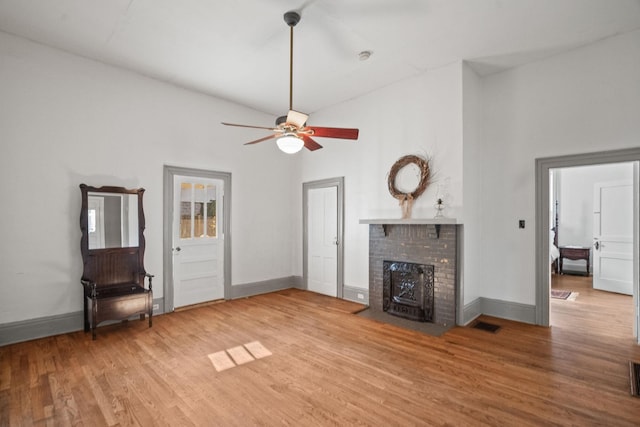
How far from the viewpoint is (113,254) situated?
13.6 ft

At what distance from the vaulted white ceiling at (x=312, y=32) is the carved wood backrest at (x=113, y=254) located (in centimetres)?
178

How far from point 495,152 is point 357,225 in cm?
237

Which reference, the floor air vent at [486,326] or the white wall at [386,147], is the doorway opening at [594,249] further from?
the white wall at [386,147]

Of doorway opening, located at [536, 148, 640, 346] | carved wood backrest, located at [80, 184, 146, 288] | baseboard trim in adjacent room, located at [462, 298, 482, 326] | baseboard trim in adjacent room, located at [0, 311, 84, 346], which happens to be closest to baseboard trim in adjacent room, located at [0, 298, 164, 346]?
baseboard trim in adjacent room, located at [0, 311, 84, 346]

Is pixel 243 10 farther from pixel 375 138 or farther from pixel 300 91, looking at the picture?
pixel 375 138

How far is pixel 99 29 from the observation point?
136 inches

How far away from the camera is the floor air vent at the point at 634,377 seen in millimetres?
2542

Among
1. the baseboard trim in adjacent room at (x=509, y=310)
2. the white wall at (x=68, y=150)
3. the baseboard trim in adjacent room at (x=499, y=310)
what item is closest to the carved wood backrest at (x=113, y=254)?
the white wall at (x=68, y=150)

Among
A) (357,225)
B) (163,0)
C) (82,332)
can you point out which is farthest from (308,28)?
(82,332)

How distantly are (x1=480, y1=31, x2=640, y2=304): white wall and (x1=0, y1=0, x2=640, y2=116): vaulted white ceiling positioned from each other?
24cm

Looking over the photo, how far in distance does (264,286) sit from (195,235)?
1.68 meters

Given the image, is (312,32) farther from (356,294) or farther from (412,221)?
(356,294)

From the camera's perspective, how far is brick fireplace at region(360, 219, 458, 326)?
4.11 m

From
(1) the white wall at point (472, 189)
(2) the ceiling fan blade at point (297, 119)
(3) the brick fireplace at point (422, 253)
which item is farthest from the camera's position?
(1) the white wall at point (472, 189)
